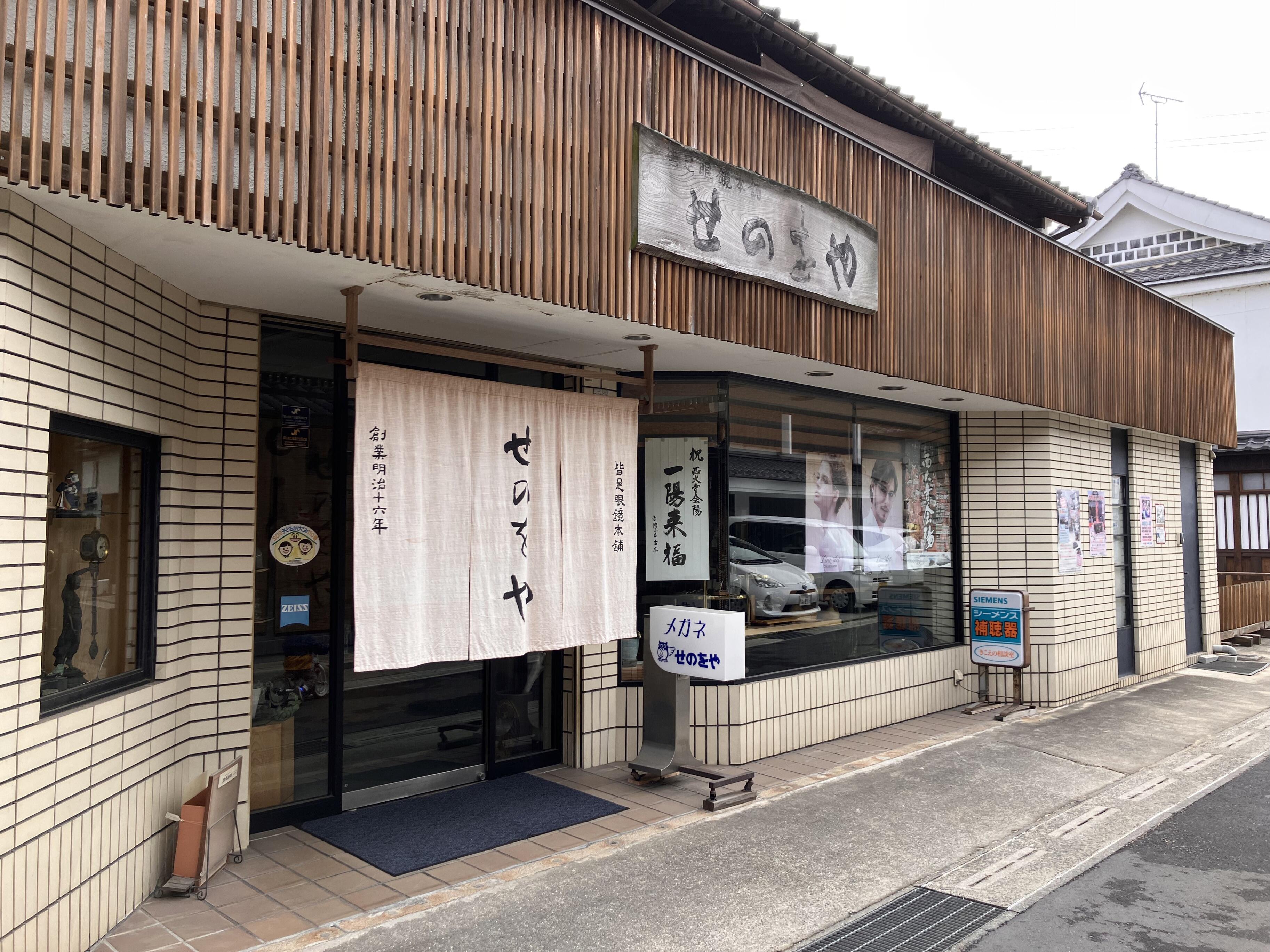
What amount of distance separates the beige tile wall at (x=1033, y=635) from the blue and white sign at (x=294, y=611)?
2421mm

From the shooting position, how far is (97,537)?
4.83m

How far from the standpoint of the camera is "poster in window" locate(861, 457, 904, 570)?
10.0 m

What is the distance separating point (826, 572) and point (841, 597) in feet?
1.20

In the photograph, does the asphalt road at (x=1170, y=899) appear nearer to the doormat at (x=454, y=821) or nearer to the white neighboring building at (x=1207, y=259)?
the doormat at (x=454, y=821)

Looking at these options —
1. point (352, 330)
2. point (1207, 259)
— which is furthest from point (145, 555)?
point (1207, 259)

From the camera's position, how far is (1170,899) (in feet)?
17.9

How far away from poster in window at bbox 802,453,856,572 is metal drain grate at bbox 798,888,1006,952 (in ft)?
13.8

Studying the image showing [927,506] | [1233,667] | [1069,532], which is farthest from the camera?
[1233,667]

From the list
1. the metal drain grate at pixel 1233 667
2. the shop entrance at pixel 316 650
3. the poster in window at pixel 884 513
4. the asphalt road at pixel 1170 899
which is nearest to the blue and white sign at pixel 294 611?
the shop entrance at pixel 316 650

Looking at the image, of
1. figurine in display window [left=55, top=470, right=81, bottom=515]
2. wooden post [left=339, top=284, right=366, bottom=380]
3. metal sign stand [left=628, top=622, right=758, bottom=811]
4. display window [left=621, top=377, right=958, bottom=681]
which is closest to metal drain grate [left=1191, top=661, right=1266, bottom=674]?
display window [left=621, top=377, right=958, bottom=681]

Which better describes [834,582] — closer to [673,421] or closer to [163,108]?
[673,421]

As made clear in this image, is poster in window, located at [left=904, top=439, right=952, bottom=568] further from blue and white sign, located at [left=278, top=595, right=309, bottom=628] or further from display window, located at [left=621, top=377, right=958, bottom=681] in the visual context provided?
blue and white sign, located at [left=278, top=595, right=309, bottom=628]

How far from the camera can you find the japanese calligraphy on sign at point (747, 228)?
6160 millimetres

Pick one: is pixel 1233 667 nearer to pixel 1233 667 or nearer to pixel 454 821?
pixel 1233 667
